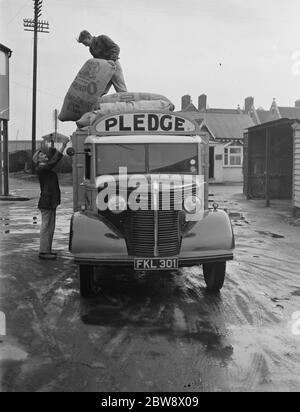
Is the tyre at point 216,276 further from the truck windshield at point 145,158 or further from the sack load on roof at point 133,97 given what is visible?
the sack load on roof at point 133,97

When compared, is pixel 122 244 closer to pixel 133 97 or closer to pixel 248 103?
pixel 133 97

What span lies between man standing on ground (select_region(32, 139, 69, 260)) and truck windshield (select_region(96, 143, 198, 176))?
156 cm

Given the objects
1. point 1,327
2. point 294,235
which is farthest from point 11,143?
point 1,327

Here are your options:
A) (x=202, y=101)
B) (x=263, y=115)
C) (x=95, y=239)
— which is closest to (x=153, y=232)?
(x=95, y=239)

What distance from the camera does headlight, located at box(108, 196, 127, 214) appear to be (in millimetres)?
6145

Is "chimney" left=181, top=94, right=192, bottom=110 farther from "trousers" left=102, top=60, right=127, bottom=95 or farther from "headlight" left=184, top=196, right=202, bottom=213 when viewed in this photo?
"headlight" left=184, top=196, right=202, bottom=213

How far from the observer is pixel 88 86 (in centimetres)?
895

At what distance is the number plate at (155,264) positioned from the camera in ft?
19.2

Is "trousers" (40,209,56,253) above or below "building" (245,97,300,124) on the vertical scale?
below

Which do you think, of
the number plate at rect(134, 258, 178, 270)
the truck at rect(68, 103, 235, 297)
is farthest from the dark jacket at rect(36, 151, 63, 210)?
the number plate at rect(134, 258, 178, 270)

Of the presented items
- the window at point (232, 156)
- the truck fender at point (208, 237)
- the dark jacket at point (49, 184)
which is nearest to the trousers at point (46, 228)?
the dark jacket at point (49, 184)

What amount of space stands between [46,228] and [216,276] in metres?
3.39

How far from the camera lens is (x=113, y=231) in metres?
6.07

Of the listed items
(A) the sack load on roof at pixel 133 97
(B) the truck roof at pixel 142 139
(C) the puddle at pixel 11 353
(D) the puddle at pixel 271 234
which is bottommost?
(C) the puddle at pixel 11 353
